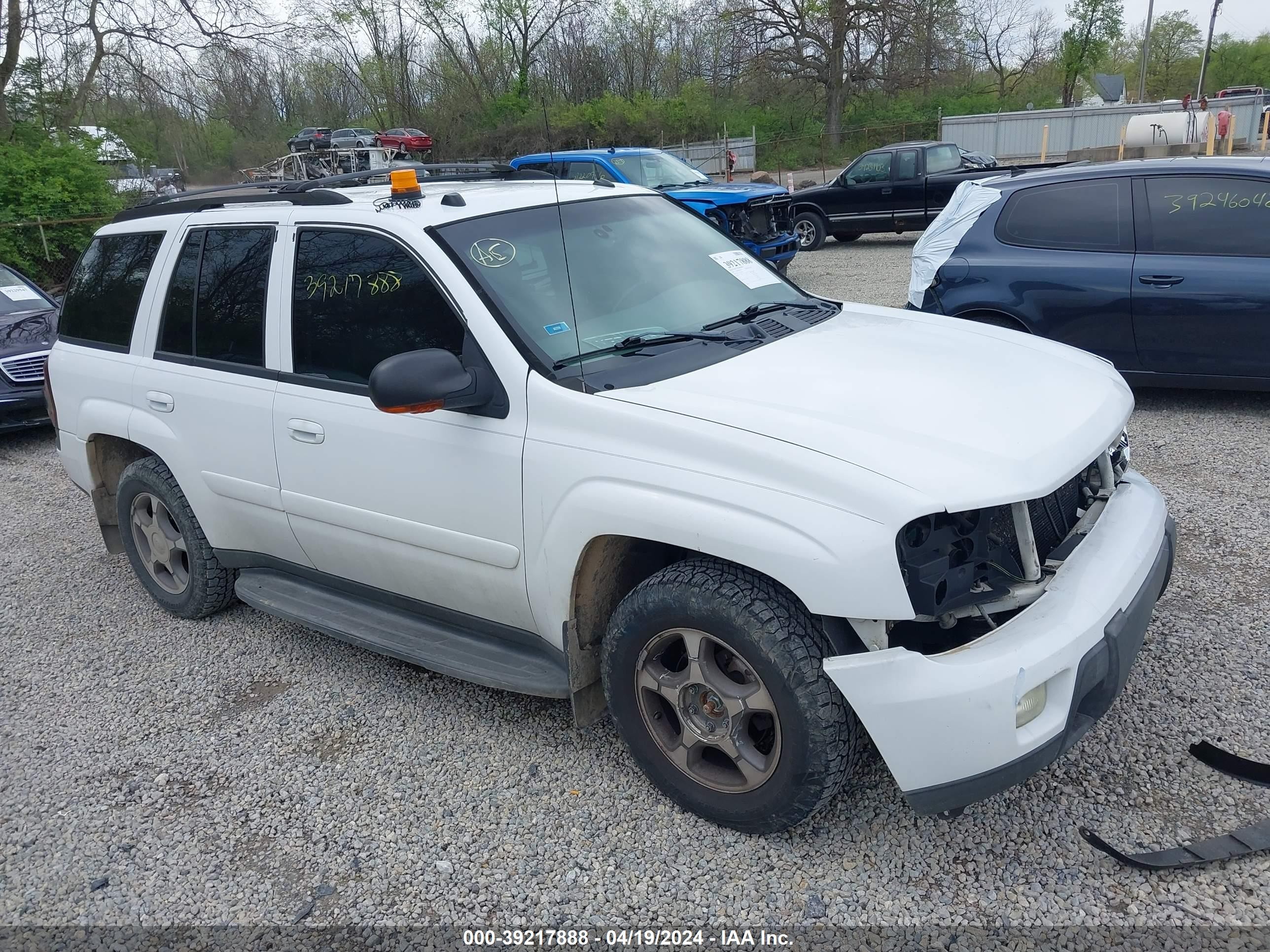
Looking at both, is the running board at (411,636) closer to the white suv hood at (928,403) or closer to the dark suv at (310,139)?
the white suv hood at (928,403)

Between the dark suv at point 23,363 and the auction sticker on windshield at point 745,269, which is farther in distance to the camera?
the dark suv at point 23,363

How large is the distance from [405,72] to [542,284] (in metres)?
30.1

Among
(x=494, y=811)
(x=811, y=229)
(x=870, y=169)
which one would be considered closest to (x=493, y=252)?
(x=494, y=811)

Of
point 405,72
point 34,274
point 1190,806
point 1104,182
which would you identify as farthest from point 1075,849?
point 405,72

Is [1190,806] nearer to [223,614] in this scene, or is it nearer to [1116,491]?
[1116,491]

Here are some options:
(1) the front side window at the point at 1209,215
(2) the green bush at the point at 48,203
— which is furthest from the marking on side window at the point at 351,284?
(2) the green bush at the point at 48,203

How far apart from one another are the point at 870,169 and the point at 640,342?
14091 mm

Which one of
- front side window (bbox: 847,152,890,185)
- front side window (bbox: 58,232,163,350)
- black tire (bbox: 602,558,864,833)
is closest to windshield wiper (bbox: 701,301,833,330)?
black tire (bbox: 602,558,864,833)

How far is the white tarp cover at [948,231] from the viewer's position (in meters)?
6.84

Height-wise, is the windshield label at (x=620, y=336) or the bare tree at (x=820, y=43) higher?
the bare tree at (x=820, y=43)

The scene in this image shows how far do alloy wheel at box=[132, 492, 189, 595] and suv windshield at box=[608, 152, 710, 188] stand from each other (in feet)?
29.8

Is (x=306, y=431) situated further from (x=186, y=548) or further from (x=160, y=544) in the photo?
(x=160, y=544)

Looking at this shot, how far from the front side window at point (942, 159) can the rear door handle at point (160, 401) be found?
13945 millimetres

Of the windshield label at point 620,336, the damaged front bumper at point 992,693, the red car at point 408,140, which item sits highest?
the red car at point 408,140
